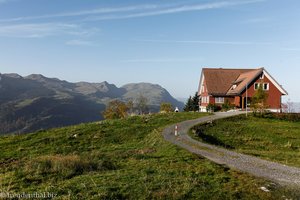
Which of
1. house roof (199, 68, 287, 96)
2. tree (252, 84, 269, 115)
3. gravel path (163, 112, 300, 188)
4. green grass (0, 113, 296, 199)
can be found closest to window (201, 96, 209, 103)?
house roof (199, 68, 287, 96)

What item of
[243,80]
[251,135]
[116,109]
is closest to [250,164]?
[251,135]

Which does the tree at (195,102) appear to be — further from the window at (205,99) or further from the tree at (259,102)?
the tree at (259,102)

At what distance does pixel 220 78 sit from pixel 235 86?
4637mm

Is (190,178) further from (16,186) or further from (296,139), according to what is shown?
(296,139)

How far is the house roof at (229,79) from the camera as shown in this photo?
63.9 metres

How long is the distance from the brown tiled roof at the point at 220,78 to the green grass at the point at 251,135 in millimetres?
25442

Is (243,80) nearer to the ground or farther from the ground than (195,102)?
farther from the ground

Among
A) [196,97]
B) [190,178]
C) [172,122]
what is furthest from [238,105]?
[190,178]

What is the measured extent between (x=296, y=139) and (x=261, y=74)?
103 ft

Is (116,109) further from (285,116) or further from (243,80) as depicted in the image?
(285,116)

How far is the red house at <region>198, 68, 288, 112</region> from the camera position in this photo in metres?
63.8

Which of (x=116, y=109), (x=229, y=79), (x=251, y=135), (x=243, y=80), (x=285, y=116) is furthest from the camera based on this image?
(x=116, y=109)

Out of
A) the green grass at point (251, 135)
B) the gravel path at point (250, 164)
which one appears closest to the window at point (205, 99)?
the green grass at point (251, 135)

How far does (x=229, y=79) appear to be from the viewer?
72.0 metres
